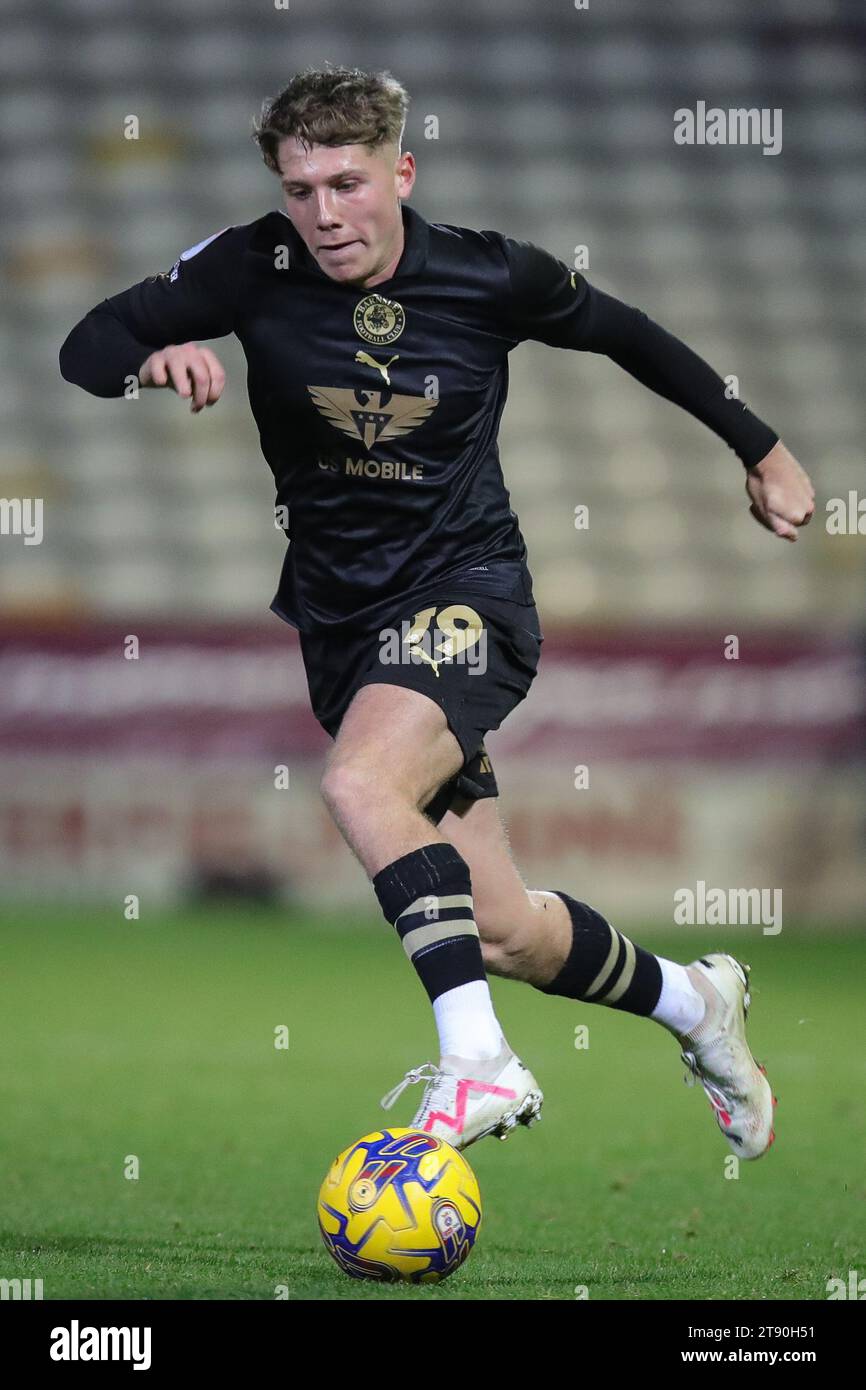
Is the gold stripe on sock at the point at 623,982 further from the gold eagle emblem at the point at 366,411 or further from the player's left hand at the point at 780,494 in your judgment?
the gold eagle emblem at the point at 366,411

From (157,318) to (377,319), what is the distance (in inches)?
17.8

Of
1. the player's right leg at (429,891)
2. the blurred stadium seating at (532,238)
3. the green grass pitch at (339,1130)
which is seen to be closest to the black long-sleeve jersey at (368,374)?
the player's right leg at (429,891)

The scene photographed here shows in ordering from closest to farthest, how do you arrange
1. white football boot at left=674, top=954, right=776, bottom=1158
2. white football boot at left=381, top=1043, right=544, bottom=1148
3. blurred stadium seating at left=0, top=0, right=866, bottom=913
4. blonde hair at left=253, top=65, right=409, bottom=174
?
1. white football boot at left=381, top=1043, right=544, bottom=1148
2. blonde hair at left=253, top=65, right=409, bottom=174
3. white football boot at left=674, top=954, right=776, bottom=1158
4. blurred stadium seating at left=0, top=0, right=866, bottom=913

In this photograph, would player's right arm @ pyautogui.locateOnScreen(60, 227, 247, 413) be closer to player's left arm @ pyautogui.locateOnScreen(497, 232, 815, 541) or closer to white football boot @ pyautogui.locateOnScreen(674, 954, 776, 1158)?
player's left arm @ pyautogui.locateOnScreen(497, 232, 815, 541)

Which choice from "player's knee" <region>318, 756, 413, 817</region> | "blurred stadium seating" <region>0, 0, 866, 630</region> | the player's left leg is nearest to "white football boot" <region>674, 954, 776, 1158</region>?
the player's left leg

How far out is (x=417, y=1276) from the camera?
3211 millimetres

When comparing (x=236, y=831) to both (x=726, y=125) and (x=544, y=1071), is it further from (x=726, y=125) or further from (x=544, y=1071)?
(x=726, y=125)

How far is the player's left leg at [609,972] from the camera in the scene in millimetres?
4145

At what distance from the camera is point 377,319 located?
393 centimetres

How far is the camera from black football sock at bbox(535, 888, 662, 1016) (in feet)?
14.0

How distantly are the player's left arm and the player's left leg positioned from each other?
95cm

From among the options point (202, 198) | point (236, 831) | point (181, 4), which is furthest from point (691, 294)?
point (236, 831)

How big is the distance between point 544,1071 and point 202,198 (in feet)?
34.6

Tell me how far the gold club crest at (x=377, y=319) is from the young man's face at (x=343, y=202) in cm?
6
